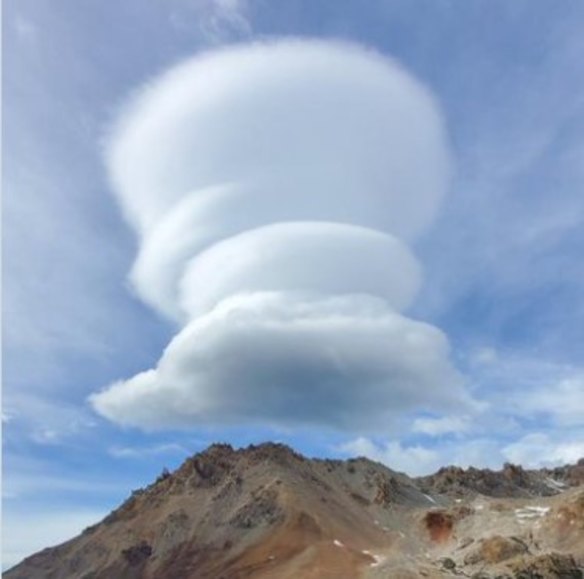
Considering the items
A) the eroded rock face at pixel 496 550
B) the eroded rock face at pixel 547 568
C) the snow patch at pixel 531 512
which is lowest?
the eroded rock face at pixel 547 568

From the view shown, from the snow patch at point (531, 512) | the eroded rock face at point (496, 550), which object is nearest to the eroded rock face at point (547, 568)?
the eroded rock face at point (496, 550)

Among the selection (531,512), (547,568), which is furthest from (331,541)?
(547,568)

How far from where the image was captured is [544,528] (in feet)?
522

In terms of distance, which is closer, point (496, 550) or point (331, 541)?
point (496, 550)

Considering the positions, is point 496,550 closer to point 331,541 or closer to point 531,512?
point 531,512

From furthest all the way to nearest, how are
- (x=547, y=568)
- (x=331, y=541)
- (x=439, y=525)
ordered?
(x=439, y=525)
(x=331, y=541)
(x=547, y=568)

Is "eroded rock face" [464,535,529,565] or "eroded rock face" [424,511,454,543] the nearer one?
"eroded rock face" [464,535,529,565]

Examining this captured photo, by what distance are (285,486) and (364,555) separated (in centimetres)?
3498

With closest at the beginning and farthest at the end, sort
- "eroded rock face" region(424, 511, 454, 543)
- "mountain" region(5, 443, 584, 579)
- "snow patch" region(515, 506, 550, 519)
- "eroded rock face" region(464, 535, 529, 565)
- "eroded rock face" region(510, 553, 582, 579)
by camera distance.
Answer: "eroded rock face" region(510, 553, 582, 579)
"eroded rock face" region(464, 535, 529, 565)
"mountain" region(5, 443, 584, 579)
"snow patch" region(515, 506, 550, 519)
"eroded rock face" region(424, 511, 454, 543)

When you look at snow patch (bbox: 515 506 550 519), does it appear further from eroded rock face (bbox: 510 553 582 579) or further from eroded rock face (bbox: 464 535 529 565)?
eroded rock face (bbox: 510 553 582 579)

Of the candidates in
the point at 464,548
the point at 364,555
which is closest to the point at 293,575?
the point at 364,555

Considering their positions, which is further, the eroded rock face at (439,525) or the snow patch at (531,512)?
the eroded rock face at (439,525)

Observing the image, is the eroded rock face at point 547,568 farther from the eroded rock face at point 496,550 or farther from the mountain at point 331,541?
the eroded rock face at point 496,550

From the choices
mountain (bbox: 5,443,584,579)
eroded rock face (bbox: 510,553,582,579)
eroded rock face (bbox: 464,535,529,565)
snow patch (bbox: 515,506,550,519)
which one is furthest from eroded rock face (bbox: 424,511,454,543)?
eroded rock face (bbox: 510,553,582,579)
